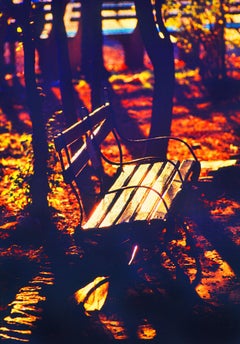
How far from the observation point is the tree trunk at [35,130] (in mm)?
5453

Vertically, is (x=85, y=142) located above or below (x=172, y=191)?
above

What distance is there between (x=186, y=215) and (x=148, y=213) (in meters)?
1.45

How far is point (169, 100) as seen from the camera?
7145mm

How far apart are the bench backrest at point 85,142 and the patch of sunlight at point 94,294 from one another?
88cm


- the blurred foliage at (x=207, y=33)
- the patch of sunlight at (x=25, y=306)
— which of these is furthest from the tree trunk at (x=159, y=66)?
the blurred foliage at (x=207, y=33)

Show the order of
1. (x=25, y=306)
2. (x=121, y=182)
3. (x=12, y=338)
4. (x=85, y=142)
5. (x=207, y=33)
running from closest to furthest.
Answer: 1. (x=12, y=338)
2. (x=25, y=306)
3. (x=85, y=142)
4. (x=121, y=182)
5. (x=207, y=33)

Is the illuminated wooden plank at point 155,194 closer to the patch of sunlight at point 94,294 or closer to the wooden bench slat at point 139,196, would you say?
the wooden bench slat at point 139,196

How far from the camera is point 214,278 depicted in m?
4.88

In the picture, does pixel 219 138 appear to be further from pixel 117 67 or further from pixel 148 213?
pixel 117 67

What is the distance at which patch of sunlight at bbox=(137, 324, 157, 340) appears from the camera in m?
4.10

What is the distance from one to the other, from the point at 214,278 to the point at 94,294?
107 cm

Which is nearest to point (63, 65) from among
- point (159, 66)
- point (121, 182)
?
point (159, 66)

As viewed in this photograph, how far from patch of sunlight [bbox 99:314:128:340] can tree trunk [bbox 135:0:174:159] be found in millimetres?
3266

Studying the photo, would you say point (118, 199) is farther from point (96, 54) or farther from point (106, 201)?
point (96, 54)
